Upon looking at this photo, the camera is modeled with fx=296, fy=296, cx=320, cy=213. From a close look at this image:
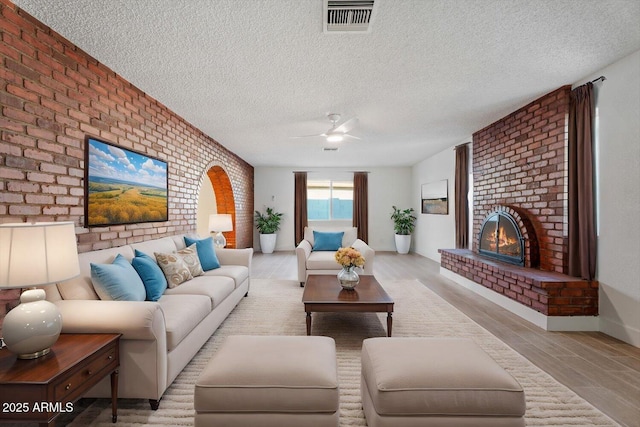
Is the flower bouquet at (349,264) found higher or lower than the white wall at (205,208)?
lower

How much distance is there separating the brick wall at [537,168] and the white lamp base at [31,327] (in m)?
4.40

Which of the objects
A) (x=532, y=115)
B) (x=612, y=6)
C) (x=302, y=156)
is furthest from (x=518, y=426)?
(x=302, y=156)

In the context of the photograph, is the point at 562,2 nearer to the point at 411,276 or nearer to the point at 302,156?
the point at 411,276

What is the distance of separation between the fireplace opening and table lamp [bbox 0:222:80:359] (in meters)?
4.47

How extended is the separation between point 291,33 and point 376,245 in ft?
24.2

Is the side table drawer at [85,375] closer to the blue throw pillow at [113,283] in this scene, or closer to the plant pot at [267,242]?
the blue throw pillow at [113,283]

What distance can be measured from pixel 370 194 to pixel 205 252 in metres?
6.11

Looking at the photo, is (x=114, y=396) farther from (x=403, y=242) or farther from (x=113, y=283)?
(x=403, y=242)

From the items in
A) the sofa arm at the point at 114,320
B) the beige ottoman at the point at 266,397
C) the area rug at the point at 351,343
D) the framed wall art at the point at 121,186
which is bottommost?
the area rug at the point at 351,343

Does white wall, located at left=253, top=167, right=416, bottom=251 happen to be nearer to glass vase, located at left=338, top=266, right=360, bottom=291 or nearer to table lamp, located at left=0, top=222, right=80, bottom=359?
glass vase, located at left=338, top=266, right=360, bottom=291

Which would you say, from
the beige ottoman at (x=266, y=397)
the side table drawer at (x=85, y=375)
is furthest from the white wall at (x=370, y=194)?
the beige ottoman at (x=266, y=397)

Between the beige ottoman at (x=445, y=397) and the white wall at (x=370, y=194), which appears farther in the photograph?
the white wall at (x=370, y=194)

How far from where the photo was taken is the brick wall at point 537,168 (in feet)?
10.8

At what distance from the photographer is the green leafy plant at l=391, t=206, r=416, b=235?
27.3 ft
